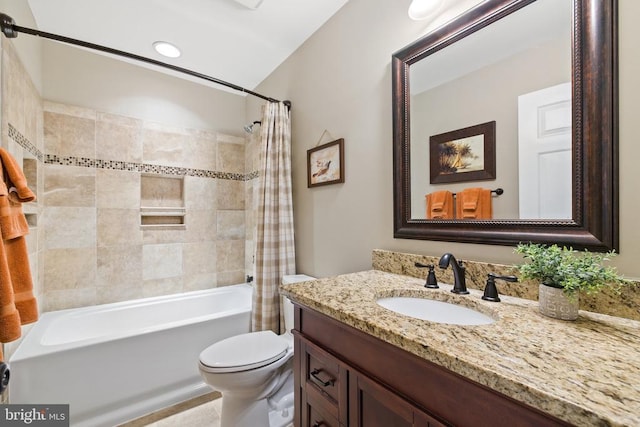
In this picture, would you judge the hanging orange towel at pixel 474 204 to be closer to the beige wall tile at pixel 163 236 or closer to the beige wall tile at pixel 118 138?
the beige wall tile at pixel 163 236

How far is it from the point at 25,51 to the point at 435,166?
2.56 m

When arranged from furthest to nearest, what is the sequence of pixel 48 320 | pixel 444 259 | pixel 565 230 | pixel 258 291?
pixel 258 291
pixel 48 320
pixel 444 259
pixel 565 230

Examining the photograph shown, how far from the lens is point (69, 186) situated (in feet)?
6.83

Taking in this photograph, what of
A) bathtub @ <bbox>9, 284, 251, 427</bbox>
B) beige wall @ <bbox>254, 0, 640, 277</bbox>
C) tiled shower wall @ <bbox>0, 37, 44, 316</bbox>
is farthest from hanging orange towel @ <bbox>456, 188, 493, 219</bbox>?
tiled shower wall @ <bbox>0, 37, 44, 316</bbox>

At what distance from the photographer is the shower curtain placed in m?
2.03

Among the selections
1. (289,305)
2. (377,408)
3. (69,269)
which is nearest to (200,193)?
(69,269)

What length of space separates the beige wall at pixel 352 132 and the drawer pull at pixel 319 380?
0.71 meters

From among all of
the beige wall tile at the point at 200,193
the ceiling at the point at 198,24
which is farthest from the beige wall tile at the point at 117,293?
the ceiling at the point at 198,24

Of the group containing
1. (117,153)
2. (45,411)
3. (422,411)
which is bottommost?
(45,411)

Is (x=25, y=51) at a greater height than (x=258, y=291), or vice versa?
(x=25, y=51)

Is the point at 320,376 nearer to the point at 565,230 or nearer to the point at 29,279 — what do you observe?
the point at 565,230

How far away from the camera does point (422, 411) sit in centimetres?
62

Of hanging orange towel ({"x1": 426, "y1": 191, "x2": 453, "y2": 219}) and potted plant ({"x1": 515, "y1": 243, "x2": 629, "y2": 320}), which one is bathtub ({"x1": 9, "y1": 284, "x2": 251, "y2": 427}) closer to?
hanging orange towel ({"x1": 426, "y1": 191, "x2": 453, "y2": 219})

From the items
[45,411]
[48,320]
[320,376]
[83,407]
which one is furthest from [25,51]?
[320,376]
